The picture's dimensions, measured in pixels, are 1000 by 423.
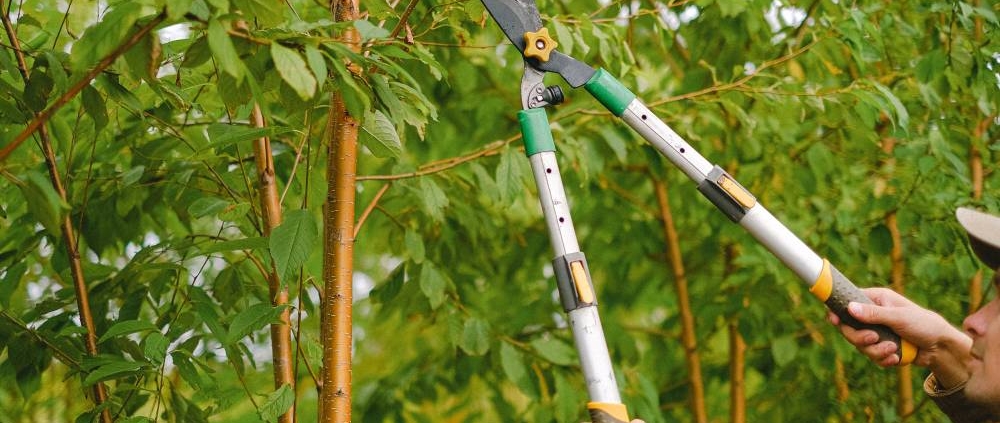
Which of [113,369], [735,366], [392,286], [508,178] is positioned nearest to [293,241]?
[113,369]

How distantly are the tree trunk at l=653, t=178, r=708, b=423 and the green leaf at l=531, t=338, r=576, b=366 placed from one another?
2.85ft

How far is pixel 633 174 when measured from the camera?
3088 mm

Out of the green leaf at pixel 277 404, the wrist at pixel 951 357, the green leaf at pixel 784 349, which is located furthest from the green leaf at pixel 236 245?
the green leaf at pixel 784 349

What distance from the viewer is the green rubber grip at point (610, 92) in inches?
54.5

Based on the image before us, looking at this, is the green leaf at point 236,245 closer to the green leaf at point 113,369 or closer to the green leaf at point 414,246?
the green leaf at point 113,369

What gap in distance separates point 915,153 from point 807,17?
1.45ft

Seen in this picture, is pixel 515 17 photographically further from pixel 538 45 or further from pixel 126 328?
pixel 126 328

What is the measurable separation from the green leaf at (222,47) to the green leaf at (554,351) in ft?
4.25

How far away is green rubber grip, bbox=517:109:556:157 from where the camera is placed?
1328 millimetres

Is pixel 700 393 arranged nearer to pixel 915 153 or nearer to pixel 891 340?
pixel 915 153

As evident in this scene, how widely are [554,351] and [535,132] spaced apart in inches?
36.4

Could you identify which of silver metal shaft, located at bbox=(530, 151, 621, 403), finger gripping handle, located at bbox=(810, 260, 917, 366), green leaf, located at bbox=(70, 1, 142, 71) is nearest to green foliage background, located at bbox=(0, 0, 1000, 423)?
green leaf, located at bbox=(70, 1, 142, 71)

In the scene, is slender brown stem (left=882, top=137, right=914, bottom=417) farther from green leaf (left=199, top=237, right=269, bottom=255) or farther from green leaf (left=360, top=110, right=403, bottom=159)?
green leaf (left=199, top=237, right=269, bottom=255)

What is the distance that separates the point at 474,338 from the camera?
2023mm
